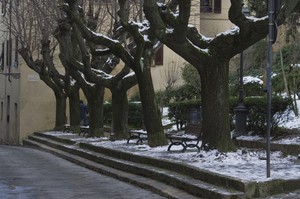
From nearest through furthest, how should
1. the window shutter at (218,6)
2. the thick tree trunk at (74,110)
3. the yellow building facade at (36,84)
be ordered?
1. the thick tree trunk at (74,110)
2. the yellow building facade at (36,84)
3. the window shutter at (218,6)

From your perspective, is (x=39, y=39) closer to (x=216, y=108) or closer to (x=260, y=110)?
(x=260, y=110)

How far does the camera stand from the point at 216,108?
12828 millimetres

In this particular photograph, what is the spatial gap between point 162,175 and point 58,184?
2607mm

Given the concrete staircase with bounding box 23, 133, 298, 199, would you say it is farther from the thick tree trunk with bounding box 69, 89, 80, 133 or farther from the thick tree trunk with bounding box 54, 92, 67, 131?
the thick tree trunk with bounding box 54, 92, 67, 131

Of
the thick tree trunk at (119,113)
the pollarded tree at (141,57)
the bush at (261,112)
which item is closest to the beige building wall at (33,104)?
the thick tree trunk at (119,113)

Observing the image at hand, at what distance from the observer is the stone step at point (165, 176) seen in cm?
948

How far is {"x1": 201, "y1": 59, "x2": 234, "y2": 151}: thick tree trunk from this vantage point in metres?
12.8

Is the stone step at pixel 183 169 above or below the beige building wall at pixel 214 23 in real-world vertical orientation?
below

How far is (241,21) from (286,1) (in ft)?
3.22

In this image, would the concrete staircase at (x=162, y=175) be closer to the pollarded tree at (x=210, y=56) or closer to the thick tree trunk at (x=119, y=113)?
the thick tree trunk at (x=119, y=113)

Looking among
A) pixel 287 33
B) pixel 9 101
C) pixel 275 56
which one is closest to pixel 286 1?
pixel 287 33

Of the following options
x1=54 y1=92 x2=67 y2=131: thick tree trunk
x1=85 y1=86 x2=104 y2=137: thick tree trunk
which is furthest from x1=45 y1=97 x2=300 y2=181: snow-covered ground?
x1=54 y1=92 x2=67 y2=131: thick tree trunk

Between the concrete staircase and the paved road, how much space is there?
0.78 feet

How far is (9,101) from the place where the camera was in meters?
42.2
